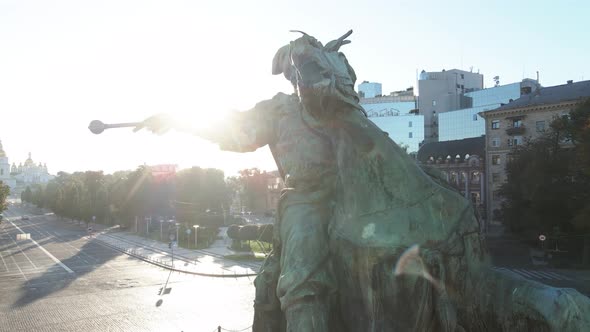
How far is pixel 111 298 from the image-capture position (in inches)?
1051

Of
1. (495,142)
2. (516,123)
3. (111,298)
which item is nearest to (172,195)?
(111,298)

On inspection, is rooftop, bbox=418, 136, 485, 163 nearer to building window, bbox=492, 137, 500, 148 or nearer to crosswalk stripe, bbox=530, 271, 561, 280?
building window, bbox=492, 137, 500, 148

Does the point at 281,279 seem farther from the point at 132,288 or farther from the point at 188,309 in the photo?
the point at 132,288

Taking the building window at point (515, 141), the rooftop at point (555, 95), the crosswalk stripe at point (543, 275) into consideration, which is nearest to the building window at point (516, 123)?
the building window at point (515, 141)

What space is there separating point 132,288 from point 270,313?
28.0 metres

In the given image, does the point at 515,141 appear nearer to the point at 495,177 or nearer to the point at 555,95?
the point at 495,177

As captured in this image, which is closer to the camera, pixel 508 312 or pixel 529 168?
pixel 508 312

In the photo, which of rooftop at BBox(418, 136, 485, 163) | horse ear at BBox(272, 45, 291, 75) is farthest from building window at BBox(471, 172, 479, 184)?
horse ear at BBox(272, 45, 291, 75)

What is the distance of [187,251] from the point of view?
45969 mm

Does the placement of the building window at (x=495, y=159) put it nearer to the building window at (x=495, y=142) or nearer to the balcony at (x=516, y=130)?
the building window at (x=495, y=142)

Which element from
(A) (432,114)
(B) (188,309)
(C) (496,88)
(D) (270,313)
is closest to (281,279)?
(D) (270,313)

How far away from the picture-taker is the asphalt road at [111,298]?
21.6 meters

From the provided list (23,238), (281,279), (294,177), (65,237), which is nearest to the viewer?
(281,279)

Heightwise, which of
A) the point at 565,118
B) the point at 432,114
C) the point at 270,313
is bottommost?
the point at 270,313
